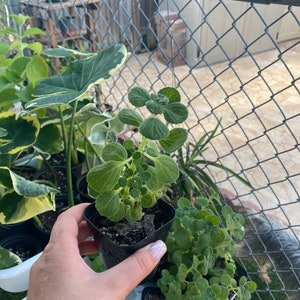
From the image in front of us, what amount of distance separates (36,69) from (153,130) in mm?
525

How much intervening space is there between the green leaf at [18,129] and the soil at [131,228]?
11.5 inches

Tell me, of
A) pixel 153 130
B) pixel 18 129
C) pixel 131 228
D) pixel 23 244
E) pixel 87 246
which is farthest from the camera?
pixel 23 244

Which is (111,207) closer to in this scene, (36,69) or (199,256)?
(199,256)

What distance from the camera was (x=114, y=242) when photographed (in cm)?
51

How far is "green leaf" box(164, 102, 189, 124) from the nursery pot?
18cm

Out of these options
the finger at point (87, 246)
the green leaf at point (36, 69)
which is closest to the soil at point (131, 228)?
the finger at point (87, 246)

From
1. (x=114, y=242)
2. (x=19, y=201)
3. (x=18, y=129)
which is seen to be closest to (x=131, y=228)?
(x=114, y=242)

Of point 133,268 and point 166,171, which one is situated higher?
point 166,171

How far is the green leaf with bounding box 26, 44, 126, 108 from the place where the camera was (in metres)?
0.58

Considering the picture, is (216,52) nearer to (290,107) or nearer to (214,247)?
(290,107)

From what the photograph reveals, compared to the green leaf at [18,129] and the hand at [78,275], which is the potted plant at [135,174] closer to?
the hand at [78,275]

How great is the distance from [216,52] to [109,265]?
3003mm

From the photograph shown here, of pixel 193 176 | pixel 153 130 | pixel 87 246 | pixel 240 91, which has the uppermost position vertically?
pixel 153 130

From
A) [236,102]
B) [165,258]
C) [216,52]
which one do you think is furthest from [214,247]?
[216,52]
